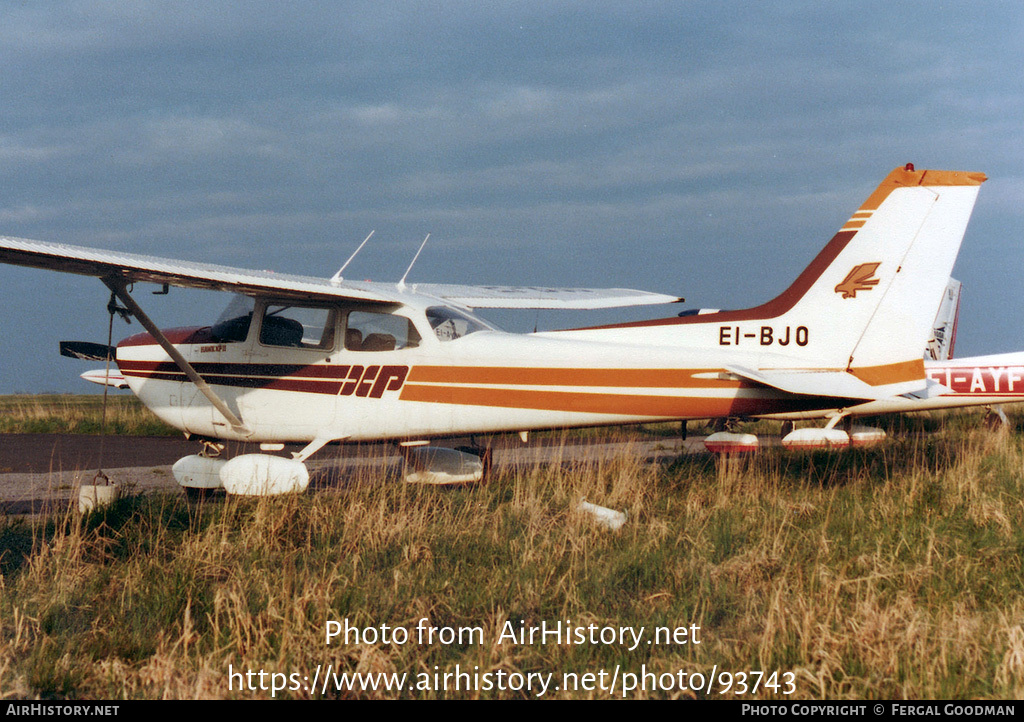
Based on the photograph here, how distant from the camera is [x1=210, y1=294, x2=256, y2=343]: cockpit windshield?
7.81m

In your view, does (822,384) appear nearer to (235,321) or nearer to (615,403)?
(615,403)

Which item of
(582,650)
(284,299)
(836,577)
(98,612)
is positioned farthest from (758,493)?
(98,612)

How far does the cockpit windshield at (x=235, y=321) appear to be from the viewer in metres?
7.81

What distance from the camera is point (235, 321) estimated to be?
7.87 m

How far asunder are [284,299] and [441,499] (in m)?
2.49

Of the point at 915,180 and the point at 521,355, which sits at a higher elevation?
the point at 915,180

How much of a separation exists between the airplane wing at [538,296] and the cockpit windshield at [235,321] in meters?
2.82

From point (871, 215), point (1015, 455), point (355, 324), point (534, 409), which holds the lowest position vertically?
point (1015, 455)

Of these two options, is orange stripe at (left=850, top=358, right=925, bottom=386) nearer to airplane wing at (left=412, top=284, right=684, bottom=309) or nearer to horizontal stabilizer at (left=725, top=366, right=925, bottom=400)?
horizontal stabilizer at (left=725, top=366, right=925, bottom=400)

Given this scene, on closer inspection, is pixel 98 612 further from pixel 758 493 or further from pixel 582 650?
pixel 758 493

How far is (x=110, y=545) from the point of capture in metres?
5.13

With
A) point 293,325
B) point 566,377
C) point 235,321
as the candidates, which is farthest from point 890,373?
point 235,321

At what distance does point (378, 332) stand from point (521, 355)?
1384mm

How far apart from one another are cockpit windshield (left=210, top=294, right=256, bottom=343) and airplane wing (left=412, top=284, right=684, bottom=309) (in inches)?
111
